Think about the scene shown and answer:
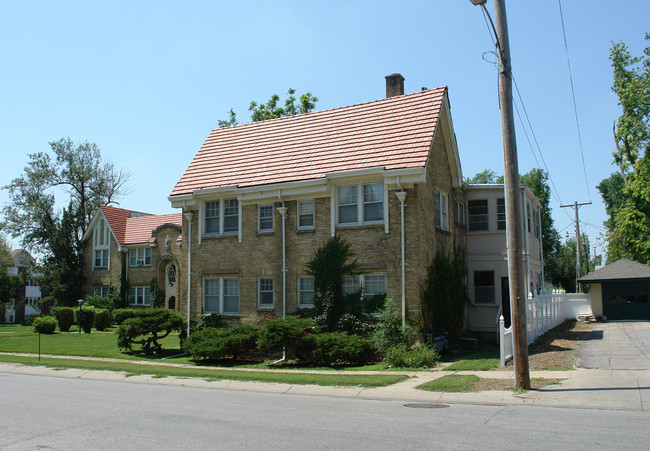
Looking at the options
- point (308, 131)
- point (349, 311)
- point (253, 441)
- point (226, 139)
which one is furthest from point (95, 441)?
point (226, 139)

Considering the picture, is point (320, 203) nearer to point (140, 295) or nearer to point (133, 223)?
point (140, 295)

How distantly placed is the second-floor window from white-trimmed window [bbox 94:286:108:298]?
30.5 metres

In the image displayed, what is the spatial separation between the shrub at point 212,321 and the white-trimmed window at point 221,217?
3.29 m

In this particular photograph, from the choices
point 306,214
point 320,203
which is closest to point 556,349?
point 320,203

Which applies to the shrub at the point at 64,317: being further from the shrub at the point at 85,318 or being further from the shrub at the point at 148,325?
the shrub at the point at 148,325

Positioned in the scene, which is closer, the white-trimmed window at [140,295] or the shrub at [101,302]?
the white-trimmed window at [140,295]

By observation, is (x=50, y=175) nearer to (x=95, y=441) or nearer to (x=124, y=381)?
(x=124, y=381)

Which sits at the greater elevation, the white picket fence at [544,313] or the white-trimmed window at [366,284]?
the white-trimmed window at [366,284]

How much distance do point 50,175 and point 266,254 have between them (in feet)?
137

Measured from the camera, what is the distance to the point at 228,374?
15.8 metres

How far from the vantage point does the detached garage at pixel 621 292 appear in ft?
101

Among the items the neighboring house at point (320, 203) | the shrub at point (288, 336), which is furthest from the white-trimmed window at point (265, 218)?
the shrub at point (288, 336)

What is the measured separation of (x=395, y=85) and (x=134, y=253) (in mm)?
25552

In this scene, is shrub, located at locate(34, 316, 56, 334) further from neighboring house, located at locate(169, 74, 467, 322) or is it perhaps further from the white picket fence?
the white picket fence
